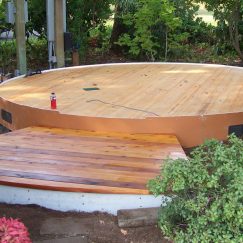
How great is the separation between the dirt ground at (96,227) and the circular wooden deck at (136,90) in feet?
4.35

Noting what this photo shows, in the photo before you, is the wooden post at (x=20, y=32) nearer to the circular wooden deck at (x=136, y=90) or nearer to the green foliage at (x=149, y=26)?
the circular wooden deck at (x=136, y=90)

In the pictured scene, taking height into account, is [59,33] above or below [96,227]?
above

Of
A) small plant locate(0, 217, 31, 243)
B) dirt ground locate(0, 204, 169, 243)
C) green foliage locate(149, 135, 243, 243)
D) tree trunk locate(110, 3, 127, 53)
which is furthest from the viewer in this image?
tree trunk locate(110, 3, 127, 53)

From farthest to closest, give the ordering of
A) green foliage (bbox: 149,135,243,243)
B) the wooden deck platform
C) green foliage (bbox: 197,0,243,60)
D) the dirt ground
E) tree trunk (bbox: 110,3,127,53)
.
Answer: tree trunk (bbox: 110,3,127,53) → green foliage (bbox: 197,0,243,60) → the wooden deck platform → the dirt ground → green foliage (bbox: 149,135,243,243)

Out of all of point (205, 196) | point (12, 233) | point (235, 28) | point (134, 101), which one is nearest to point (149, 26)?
point (235, 28)

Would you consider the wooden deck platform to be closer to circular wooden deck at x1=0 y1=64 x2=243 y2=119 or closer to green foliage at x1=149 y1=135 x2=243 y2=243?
circular wooden deck at x1=0 y1=64 x2=243 y2=119

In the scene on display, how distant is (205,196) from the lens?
221cm

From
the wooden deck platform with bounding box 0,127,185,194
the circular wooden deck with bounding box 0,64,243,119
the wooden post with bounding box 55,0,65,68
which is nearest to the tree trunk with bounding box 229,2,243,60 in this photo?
the circular wooden deck with bounding box 0,64,243,119

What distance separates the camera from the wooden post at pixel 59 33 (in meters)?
6.61

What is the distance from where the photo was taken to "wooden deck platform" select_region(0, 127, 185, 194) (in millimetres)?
3000

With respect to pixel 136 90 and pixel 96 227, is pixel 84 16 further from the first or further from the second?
pixel 96 227

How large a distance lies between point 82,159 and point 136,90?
1981mm

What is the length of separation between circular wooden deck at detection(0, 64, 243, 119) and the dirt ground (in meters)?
1.33

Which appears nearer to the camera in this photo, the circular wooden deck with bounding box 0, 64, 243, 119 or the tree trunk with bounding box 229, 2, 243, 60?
the circular wooden deck with bounding box 0, 64, 243, 119
